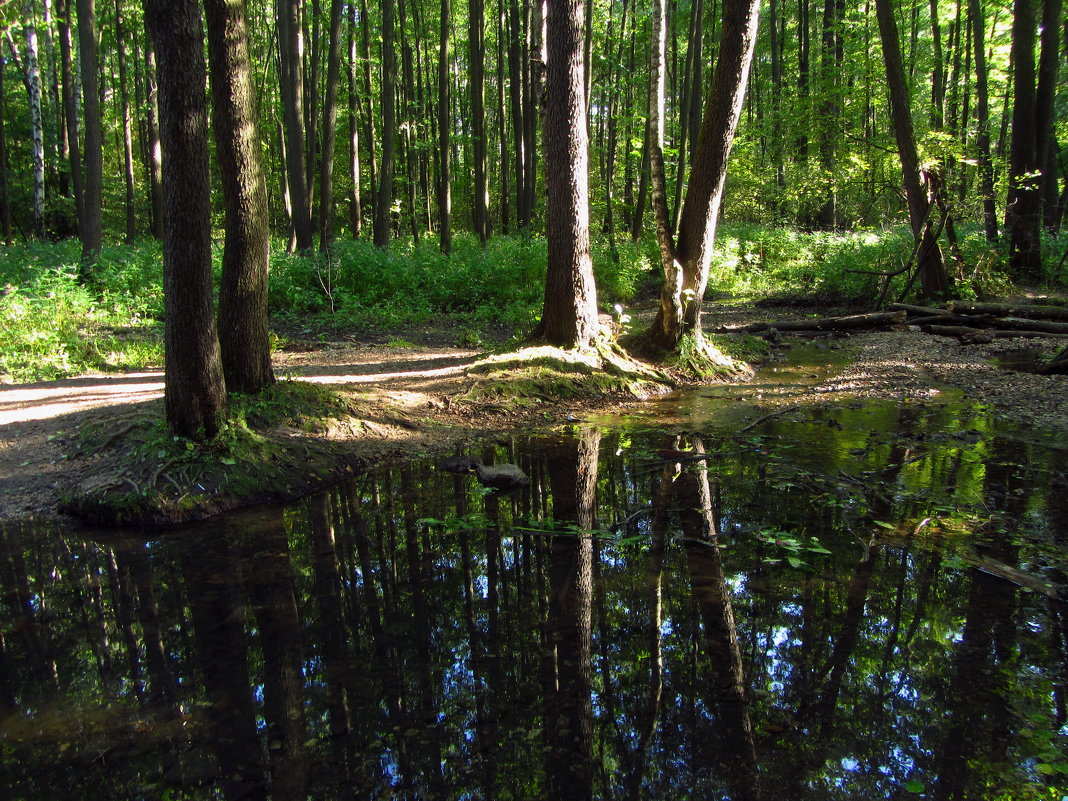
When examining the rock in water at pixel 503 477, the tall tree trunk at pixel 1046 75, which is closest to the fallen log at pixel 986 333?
the tall tree trunk at pixel 1046 75

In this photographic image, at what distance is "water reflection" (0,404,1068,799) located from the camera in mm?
2996

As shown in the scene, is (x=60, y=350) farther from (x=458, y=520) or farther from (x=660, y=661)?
(x=660, y=661)

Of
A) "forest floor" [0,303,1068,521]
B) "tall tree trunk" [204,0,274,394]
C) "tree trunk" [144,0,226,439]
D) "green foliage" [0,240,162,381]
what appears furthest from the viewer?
"green foliage" [0,240,162,381]

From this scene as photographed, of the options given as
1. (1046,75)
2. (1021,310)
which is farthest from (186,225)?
(1046,75)

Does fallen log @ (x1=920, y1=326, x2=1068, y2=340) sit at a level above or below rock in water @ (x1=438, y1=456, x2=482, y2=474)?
above

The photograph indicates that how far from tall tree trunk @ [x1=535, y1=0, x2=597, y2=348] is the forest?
0.16 feet

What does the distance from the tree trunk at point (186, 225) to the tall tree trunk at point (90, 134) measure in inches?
461

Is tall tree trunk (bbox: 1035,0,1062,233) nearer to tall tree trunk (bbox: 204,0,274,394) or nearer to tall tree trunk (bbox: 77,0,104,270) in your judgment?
tall tree trunk (bbox: 204,0,274,394)

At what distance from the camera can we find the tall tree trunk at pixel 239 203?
21.6 feet

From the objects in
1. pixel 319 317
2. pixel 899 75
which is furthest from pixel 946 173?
pixel 319 317

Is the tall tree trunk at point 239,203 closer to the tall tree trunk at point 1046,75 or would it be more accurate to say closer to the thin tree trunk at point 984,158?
the thin tree trunk at point 984,158

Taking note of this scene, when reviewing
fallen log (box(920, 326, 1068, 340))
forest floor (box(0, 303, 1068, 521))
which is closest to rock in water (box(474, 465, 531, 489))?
forest floor (box(0, 303, 1068, 521))

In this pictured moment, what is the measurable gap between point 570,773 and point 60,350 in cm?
1097

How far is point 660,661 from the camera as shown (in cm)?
374
